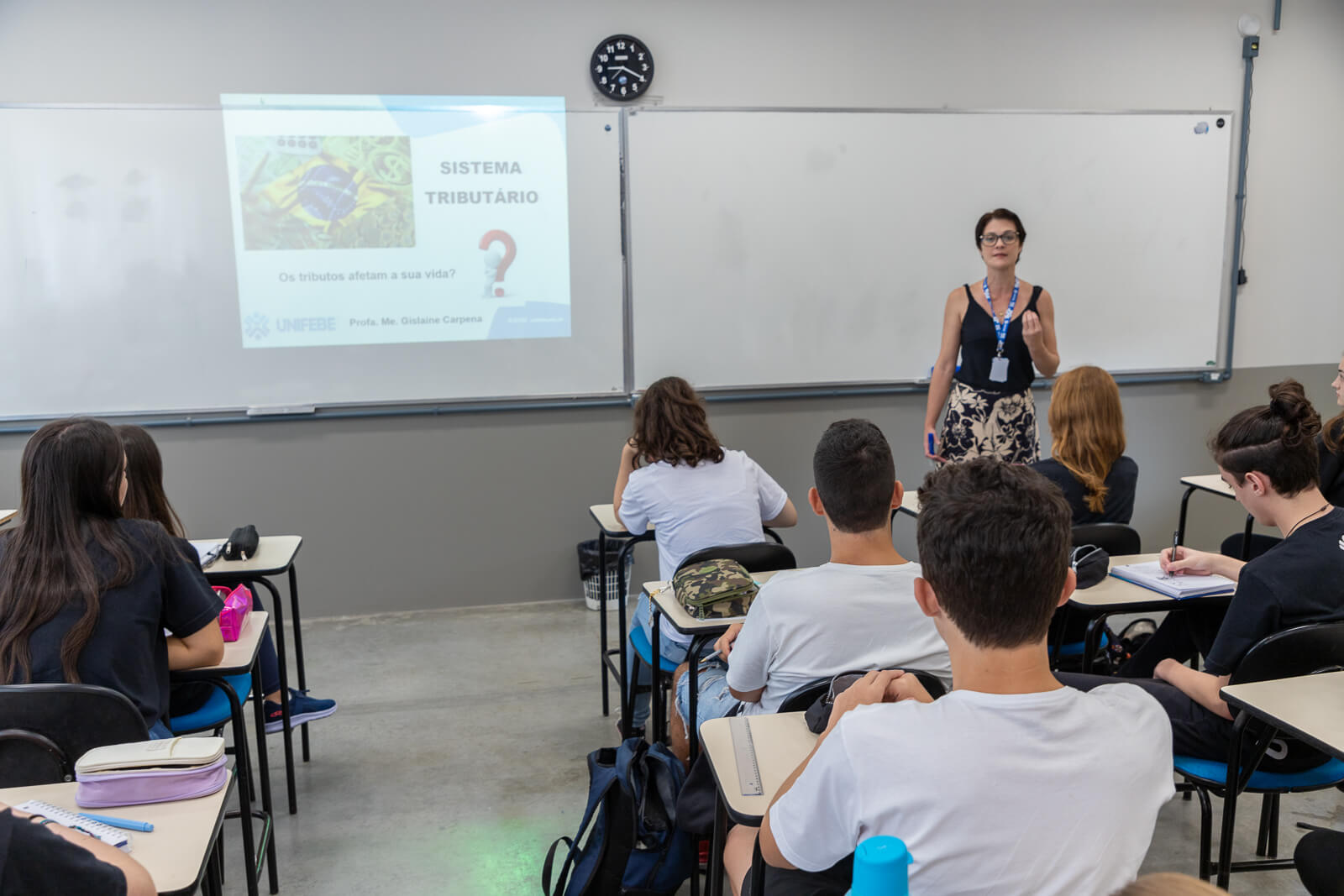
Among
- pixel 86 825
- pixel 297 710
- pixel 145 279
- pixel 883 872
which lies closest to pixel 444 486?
pixel 145 279

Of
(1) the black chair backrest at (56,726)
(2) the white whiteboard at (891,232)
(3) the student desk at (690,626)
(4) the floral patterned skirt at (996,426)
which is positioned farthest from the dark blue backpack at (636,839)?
→ (2) the white whiteboard at (891,232)

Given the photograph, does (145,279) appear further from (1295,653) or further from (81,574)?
(1295,653)

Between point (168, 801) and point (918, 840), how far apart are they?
115 cm

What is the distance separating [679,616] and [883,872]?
1.50 m

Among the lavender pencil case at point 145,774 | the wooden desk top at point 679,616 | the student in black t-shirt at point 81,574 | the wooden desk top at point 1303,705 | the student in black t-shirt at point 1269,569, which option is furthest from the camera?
the wooden desk top at point 679,616

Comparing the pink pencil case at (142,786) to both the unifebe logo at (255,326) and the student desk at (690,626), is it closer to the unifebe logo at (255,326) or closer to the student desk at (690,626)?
the student desk at (690,626)

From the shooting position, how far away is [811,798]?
1.13m

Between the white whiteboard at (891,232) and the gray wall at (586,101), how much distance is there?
0.12 meters

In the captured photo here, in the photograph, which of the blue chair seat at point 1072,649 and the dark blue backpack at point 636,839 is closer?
the dark blue backpack at point 636,839

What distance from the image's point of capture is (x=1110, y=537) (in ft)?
9.18

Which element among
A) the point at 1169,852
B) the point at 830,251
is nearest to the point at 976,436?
the point at 830,251

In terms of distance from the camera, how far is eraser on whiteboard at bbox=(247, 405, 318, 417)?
4.16 m

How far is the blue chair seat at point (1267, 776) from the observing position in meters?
2.02

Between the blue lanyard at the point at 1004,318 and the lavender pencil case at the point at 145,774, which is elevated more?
the blue lanyard at the point at 1004,318
